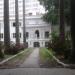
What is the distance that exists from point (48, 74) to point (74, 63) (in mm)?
5541

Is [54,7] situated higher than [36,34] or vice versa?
[54,7]

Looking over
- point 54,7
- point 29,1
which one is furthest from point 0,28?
point 29,1

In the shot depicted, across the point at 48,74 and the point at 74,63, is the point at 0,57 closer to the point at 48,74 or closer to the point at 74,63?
the point at 74,63

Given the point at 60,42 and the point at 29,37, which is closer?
the point at 60,42

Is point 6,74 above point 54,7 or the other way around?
the other way around

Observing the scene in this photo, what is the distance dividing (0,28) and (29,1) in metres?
53.6

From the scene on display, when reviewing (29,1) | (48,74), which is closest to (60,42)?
(48,74)

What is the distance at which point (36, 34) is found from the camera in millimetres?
103500

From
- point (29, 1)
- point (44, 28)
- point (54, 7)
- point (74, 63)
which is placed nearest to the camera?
point (74, 63)

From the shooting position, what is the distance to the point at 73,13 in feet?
68.1

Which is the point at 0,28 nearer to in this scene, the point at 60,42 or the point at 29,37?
the point at 29,37

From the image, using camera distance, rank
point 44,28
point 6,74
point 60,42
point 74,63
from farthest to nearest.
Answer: point 44,28
point 60,42
point 74,63
point 6,74

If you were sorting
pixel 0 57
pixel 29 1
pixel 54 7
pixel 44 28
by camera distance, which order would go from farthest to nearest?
pixel 29 1 < pixel 44 28 < pixel 54 7 < pixel 0 57

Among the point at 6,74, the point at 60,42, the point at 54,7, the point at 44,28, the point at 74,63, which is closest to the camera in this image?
the point at 6,74
